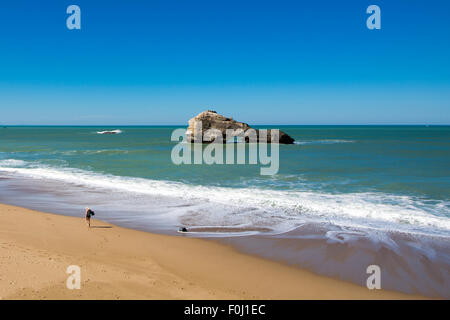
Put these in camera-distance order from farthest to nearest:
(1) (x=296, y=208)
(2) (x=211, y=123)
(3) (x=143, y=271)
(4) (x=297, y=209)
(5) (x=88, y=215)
A: 1. (2) (x=211, y=123)
2. (1) (x=296, y=208)
3. (4) (x=297, y=209)
4. (5) (x=88, y=215)
5. (3) (x=143, y=271)

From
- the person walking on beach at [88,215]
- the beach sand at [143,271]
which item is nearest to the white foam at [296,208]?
the beach sand at [143,271]

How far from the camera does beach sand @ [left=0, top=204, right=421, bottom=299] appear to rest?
5898 mm

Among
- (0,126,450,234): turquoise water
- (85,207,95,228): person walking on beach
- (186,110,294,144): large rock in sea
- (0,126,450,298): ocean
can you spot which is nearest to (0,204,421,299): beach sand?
(85,207,95,228): person walking on beach

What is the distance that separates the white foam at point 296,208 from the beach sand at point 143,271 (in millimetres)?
2857

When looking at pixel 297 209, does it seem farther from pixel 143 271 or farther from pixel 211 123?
pixel 211 123

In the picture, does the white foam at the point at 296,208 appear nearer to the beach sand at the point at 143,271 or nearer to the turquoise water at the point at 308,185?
the turquoise water at the point at 308,185

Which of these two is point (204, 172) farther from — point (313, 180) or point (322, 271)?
point (322, 271)

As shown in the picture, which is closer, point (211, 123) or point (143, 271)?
point (143, 271)

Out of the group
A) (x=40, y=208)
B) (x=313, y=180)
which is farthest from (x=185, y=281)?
(x=313, y=180)

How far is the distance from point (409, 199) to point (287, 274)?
9816 mm

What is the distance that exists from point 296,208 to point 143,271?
7.63 metres

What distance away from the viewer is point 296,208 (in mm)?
12945

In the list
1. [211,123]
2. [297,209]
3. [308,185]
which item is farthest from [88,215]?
[211,123]

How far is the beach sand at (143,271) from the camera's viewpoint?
5898 mm
